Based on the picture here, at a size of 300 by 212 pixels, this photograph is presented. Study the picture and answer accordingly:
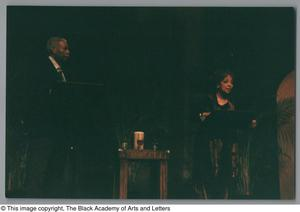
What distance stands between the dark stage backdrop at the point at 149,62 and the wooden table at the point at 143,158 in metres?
0.05

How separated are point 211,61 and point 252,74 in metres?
0.35

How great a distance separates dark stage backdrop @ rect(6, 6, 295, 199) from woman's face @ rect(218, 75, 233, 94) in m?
0.13

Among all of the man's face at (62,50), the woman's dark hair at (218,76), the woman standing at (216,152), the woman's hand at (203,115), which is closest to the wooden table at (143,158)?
the woman standing at (216,152)

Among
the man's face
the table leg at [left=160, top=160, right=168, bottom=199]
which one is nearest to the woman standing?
the table leg at [left=160, top=160, right=168, bottom=199]

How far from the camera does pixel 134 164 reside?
11242 mm

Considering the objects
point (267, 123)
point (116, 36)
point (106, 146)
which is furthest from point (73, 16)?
point (267, 123)

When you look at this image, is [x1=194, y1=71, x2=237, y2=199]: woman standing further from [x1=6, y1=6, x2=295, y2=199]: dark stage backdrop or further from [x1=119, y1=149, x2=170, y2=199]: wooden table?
[x1=119, y1=149, x2=170, y2=199]: wooden table

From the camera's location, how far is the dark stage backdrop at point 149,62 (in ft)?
36.8

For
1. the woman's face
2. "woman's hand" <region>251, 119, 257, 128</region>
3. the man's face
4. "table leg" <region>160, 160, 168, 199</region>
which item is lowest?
"table leg" <region>160, 160, 168, 199</region>

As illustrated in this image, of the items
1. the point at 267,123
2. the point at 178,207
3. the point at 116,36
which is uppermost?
the point at 116,36

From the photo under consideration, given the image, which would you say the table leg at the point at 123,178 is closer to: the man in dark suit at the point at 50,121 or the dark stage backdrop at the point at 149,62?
the dark stage backdrop at the point at 149,62

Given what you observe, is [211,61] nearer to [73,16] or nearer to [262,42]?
[262,42]

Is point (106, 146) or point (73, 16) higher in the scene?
point (73, 16)

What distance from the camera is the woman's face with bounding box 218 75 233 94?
11.3 m
